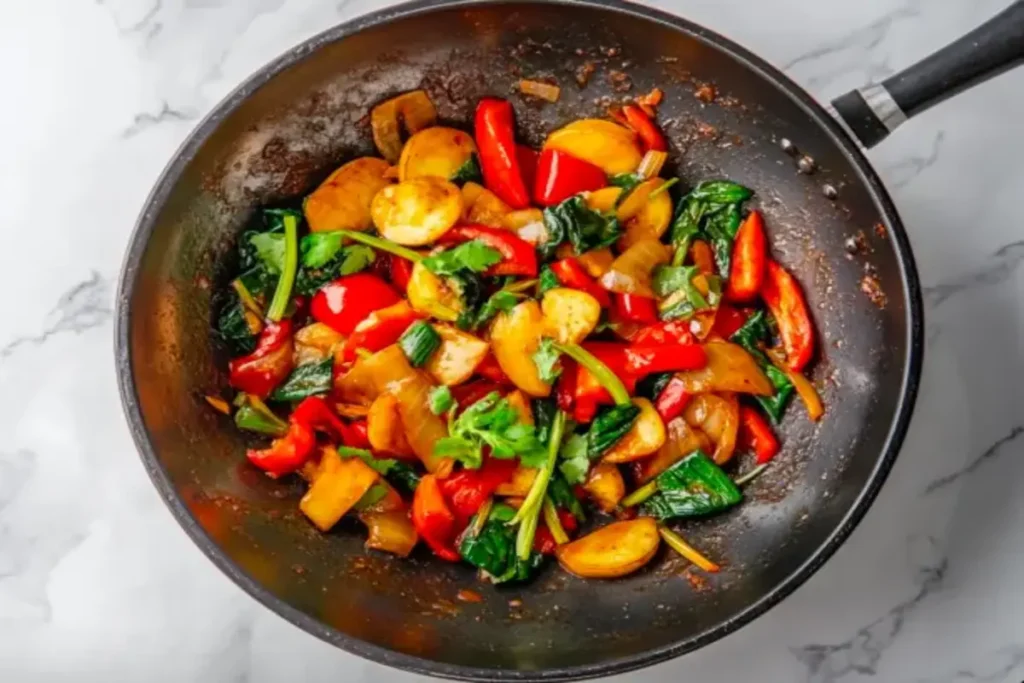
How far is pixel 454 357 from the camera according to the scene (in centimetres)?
187

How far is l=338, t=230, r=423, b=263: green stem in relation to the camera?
6.25ft

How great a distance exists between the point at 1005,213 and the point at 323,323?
1.15 meters

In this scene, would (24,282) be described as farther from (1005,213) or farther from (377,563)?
(1005,213)

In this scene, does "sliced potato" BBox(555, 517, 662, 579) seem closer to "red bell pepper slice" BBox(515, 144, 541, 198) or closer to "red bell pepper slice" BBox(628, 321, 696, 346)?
"red bell pepper slice" BBox(628, 321, 696, 346)

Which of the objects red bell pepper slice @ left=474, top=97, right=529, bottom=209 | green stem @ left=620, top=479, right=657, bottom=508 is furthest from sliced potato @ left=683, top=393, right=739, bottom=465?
red bell pepper slice @ left=474, top=97, right=529, bottom=209

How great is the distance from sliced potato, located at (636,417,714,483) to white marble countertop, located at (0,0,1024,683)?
0.33m

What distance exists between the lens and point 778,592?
1682mm

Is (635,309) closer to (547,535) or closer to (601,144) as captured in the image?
(601,144)

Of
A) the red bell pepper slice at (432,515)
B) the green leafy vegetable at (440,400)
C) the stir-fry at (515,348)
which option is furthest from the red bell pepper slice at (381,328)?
the red bell pepper slice at (432,515)

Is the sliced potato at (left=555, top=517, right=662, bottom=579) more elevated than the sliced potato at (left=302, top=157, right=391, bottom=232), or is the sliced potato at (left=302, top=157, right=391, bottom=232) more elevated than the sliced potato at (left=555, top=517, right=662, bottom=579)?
the sliced potato at (left=302, top=157, right=391, bottom=232)

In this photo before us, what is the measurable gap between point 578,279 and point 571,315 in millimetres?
66

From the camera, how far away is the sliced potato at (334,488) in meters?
1.85

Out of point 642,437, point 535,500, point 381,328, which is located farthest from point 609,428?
point 381,328

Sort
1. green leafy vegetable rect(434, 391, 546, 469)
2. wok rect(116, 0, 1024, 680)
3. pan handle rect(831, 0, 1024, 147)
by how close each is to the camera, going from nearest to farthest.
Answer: pan handle rect(831, 0, 1024, 147), wok rect(116, 0, 1024, 680), green leafy vegetable rect(434, 391, 546, 469)
